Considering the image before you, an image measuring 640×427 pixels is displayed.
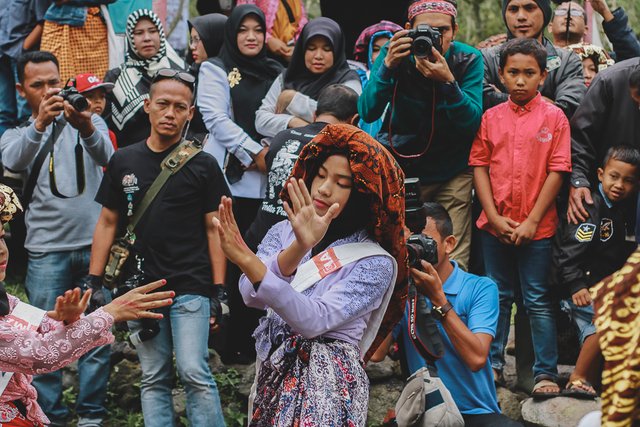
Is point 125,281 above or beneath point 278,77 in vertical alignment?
beneath

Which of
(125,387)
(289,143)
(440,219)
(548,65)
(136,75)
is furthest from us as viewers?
(136,75)

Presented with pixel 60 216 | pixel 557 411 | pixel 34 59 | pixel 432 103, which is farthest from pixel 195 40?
pixel 557 411

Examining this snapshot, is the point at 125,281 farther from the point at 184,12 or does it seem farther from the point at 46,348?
the point at 184,12

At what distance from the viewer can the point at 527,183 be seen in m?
5.80

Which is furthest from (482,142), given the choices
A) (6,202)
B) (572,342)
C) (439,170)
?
(6,202)

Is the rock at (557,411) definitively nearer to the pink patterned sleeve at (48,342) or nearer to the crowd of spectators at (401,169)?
the crowd of spectators at (401,169)

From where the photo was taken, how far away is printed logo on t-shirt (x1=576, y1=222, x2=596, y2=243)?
5.68m

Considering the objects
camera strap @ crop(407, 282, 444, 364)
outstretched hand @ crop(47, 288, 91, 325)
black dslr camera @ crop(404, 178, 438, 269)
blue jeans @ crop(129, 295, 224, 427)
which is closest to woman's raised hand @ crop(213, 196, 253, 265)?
outstretched hand @ crop(47, 288, 91, 325)

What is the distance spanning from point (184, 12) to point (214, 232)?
4.16m

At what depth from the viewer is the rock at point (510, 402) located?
6.07 meters

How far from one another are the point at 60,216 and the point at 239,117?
146 centimetres

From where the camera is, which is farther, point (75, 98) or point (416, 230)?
point (75, 98)

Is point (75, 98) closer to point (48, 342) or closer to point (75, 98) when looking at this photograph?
point (75, 98)

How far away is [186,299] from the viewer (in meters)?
5.46
